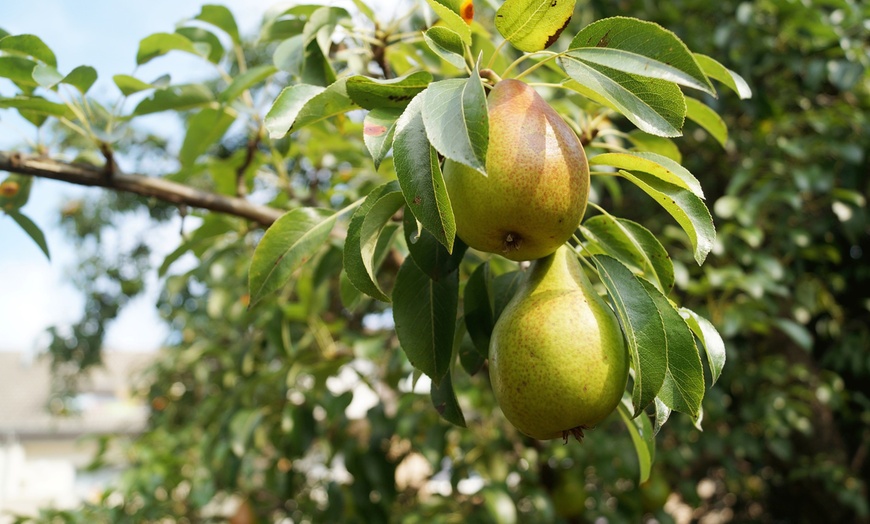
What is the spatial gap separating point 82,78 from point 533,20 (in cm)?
74

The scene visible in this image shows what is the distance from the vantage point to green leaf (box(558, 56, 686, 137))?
0.71 metres

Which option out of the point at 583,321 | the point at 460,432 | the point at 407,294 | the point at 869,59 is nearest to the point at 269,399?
the point at 460,432

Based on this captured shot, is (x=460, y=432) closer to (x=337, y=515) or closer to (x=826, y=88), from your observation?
(x=337, y=515)

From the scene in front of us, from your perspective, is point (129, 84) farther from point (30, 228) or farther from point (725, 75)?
point (725, 75)

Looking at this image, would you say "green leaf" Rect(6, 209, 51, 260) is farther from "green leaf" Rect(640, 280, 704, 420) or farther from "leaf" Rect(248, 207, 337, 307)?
"green leaf" Rect(640, 280, 704, 420)

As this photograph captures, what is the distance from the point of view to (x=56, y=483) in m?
12.5

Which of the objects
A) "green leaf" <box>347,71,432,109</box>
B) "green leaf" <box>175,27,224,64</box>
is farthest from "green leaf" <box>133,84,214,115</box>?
"green leaf" <box>347,71,432,109</box>

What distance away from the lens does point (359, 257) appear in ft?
2.49

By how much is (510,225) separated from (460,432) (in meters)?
1.96

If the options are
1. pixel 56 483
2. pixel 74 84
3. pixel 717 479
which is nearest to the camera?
pixel 74 84

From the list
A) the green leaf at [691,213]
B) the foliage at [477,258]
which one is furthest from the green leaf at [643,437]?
the green leaf at [691,213]

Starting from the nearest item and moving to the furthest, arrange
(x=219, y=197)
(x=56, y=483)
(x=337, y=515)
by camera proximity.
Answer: (x=219, y=197), (x=337, y=515), (x=56, y=483)

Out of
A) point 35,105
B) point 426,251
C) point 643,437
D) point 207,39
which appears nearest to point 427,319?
point 426,251

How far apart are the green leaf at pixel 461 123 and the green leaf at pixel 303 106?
178 mm
